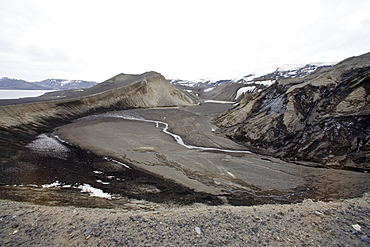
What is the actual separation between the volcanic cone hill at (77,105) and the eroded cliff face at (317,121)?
17.7m

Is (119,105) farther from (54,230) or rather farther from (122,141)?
(54,230)

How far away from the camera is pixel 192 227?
423cm

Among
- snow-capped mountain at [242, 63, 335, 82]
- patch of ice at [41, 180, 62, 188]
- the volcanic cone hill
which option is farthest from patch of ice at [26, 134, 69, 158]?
snow-capped mountain at [242, 63, 335, 82]

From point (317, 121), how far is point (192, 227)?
13392 millimetres

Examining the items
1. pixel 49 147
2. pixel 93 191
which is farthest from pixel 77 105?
pixel 93 191

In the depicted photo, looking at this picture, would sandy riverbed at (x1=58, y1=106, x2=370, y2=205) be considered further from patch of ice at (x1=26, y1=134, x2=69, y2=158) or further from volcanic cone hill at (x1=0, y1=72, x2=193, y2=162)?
volcanic cone hill at (x1=0, y1=72, x2=193, y2=162)

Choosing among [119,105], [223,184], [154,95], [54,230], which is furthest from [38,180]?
[154,95]

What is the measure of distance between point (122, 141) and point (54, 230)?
12.5 meters

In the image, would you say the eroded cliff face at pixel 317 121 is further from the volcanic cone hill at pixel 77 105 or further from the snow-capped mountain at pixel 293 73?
the snow-capped mountain at pixel 293 73

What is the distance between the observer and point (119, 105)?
125 ft

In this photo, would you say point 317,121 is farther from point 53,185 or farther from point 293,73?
point 293,73

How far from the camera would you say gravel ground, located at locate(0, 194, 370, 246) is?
3709 mm

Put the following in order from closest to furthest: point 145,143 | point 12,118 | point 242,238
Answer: point 242,238, point 145,143, point 12,118

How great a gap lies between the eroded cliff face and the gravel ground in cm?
803
